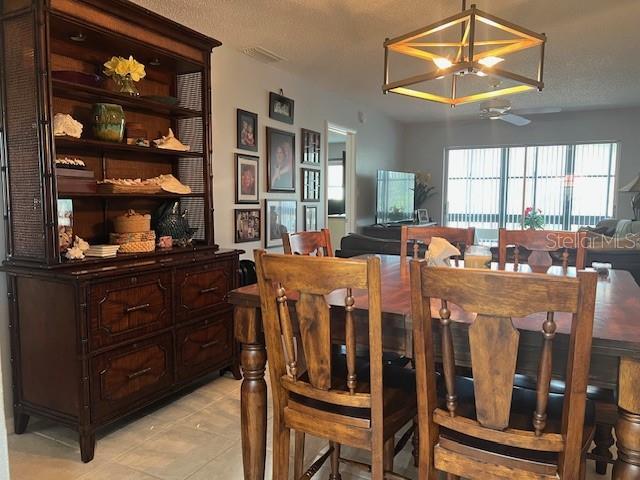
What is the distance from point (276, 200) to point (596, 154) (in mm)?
5356

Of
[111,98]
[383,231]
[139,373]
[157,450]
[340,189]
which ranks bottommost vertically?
[157,450]

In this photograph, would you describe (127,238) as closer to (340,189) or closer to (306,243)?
(306,243)

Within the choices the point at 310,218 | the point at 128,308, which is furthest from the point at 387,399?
the point at 310,218

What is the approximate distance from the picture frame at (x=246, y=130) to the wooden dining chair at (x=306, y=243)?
170 cm

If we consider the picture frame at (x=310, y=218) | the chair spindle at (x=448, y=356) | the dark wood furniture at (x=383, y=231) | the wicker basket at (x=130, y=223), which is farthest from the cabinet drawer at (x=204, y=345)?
the dark wood furniture at (x=383, y=231)

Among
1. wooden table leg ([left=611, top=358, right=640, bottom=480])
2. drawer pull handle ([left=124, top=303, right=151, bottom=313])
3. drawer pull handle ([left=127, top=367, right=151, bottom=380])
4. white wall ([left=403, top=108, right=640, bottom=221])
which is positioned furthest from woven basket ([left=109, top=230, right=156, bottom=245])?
white wall ([left=403, top=108, right=640, bottom=221])

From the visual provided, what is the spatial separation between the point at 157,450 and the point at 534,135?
6.86 meters

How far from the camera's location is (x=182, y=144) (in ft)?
10.1

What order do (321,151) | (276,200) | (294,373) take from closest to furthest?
(294,373) < (276,200) < (321,151)

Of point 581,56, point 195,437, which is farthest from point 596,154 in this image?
point 195,437

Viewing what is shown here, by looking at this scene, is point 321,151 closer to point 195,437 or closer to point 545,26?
point 545,26

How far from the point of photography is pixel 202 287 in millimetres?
2846

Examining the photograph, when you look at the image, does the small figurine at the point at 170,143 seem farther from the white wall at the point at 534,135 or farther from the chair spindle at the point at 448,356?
the white wall at the point at 534,135

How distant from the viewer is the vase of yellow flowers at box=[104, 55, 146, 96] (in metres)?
2.58
